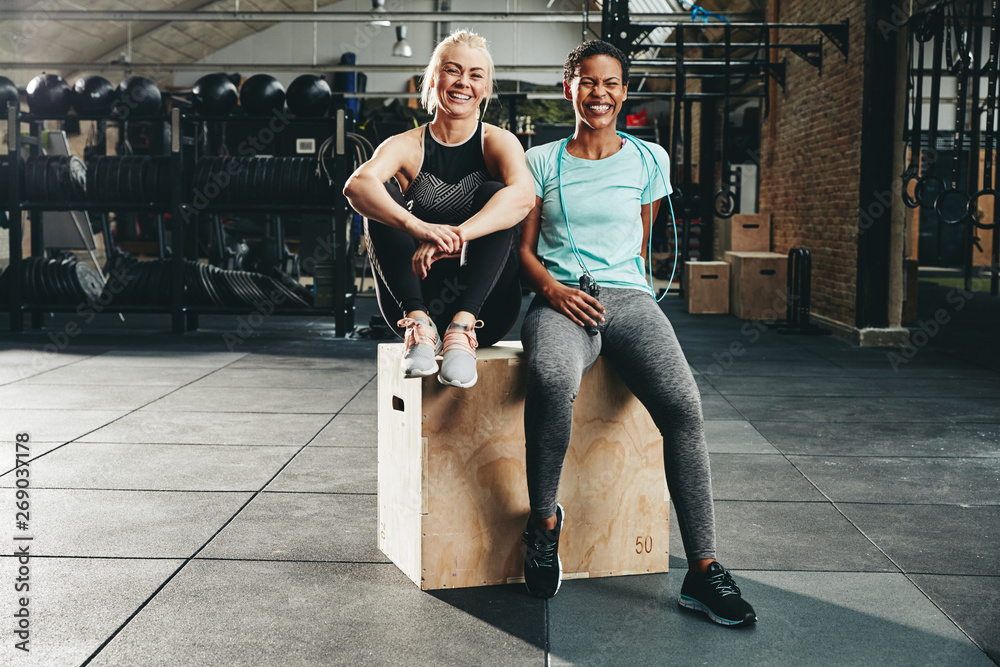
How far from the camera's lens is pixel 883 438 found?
3930 millimetres

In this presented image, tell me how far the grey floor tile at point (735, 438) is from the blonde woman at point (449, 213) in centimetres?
159

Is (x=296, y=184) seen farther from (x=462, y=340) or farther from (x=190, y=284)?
(x=462, y=340)

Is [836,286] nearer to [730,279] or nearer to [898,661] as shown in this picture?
[730,279]

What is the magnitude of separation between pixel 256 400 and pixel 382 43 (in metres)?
15.7

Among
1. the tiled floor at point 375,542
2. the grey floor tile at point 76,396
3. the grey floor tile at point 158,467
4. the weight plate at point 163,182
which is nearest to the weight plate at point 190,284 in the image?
the weight plate at point 163,182

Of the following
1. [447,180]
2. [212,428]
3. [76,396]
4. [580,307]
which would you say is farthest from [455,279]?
[76,396]

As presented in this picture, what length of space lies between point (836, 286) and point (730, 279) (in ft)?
5.56

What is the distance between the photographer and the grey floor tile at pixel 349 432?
12.4 feet

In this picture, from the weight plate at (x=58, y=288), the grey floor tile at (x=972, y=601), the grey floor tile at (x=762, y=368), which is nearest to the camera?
the grey floor tile at (x=972, y=601)

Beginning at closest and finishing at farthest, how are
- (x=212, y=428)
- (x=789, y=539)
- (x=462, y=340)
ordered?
(x=462, y=340) < (x=789, y=539) < (x=212, y=428)

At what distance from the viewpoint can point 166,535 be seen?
8.52ft

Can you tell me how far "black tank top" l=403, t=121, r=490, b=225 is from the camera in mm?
2492

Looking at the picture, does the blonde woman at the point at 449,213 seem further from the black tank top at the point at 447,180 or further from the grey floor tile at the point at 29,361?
the grey floor tile at the point at 29,361

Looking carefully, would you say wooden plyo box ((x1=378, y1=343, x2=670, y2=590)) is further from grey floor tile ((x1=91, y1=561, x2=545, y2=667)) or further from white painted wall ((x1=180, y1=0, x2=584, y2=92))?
white painted wall ((x1=180, y1=0, x2=584, y2=92))
